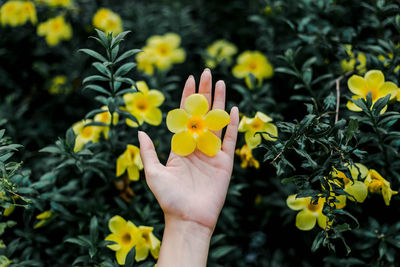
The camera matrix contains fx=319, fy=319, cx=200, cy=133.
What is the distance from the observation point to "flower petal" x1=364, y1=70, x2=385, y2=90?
1521 millimetres

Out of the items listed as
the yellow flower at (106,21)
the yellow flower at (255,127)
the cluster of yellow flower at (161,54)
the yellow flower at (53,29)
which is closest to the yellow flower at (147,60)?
the cluster of yellow flower at (161,54)

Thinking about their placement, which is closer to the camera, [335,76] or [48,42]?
[335,76]

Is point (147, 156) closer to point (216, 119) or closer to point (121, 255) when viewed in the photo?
point (216, 119)

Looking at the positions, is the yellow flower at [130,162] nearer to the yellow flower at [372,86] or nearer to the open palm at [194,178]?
the open palm at [194,178]

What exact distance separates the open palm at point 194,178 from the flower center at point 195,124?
4.2 inches

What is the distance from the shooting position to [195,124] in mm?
1446

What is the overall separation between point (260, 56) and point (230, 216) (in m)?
1.18

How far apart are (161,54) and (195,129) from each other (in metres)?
1.26

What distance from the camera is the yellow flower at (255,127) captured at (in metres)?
1.55

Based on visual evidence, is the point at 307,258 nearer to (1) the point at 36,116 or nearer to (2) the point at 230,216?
(2) the point at 230,216

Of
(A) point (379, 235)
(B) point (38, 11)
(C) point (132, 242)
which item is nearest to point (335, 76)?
(A) point (379, 235)

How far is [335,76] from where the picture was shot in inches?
74.4

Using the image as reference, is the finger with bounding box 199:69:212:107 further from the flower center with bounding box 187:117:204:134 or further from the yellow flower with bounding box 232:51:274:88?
the yellow flower with bounding box 232:51:274:88

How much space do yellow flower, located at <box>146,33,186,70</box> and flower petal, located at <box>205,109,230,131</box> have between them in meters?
1.13
